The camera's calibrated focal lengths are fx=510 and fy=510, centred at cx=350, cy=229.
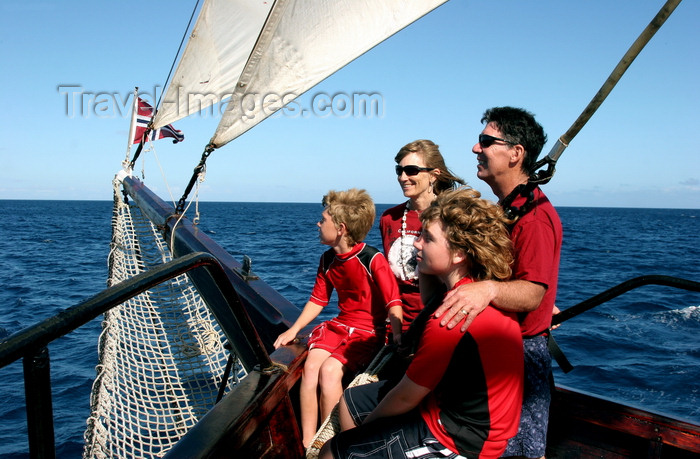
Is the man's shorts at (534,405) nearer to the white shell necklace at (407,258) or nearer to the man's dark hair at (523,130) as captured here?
the man's dark hair at (523,130)

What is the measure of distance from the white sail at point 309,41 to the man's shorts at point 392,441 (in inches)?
82.8

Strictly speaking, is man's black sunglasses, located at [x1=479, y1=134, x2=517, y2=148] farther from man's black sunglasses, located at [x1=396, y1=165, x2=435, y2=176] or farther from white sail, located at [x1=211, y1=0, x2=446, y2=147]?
white sail, located at [x1=211, y1=0, x2=446, y2=147]

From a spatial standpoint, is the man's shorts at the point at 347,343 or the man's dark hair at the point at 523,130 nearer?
the man's dark hair at the point at 523,130

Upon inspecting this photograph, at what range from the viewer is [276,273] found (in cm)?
1605

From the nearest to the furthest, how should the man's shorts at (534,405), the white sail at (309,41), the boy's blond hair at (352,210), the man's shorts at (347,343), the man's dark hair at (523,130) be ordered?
the man's shorts at (534,405)
the man's dark hair at (523,130)
the man's shorts at (347,343)
the boy's blond hair at (352,210)
the white sail at (309,41)

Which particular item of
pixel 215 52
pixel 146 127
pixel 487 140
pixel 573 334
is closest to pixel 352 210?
pixel 487 140

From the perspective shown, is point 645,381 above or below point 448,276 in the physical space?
below

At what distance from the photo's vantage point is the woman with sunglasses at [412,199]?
264 centimetres

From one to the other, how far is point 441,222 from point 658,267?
21.1 metres

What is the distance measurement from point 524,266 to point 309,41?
6.44 ft

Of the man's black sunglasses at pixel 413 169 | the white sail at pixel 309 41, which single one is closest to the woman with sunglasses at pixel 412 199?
the man's black sunglasses at pixel 413 169

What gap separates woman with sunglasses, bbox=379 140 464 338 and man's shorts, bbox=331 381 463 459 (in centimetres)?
92

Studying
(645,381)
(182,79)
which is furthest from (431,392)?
(645,381)

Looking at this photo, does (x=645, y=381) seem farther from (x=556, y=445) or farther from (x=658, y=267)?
(x=658, y=267)
